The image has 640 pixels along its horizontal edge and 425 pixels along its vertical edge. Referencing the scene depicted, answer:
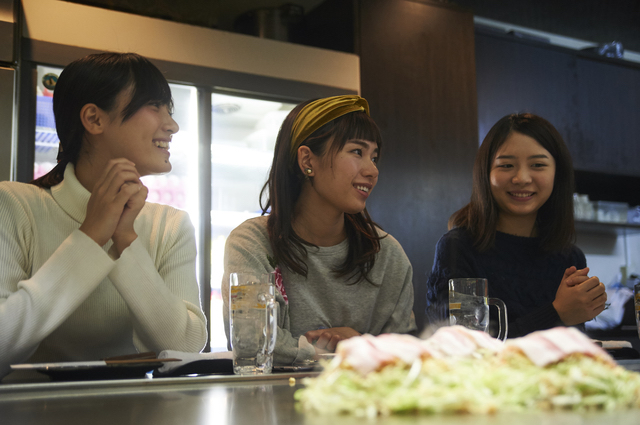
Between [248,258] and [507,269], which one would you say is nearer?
[248,258]

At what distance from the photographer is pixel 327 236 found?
1586 mm

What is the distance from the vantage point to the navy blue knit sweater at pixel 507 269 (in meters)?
1.63

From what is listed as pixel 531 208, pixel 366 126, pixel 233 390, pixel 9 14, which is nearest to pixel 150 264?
pixel 233 390

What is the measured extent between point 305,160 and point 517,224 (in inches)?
28.1

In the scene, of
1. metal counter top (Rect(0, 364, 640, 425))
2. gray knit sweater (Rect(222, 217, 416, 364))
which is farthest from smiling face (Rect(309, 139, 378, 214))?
metal counter top (Rect(0, 364, 640, 425))

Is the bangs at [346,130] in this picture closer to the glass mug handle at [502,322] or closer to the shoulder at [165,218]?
the shoulder at [165,218]

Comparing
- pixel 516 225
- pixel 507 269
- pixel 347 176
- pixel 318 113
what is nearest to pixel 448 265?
pixel 507 269

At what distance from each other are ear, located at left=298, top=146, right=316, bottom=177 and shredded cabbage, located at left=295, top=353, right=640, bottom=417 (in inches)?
45.8

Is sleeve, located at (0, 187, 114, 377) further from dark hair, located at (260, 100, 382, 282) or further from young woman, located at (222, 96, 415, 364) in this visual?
dark hair, located at (260, 100, 382, 282)

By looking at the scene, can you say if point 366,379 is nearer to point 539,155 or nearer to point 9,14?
point 539,155

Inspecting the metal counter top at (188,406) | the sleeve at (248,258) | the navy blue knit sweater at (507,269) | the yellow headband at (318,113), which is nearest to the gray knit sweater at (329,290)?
the sleeve at (248,258)

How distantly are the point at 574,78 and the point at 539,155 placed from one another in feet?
6.60

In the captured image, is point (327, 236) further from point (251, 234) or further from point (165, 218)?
point (165, 218)

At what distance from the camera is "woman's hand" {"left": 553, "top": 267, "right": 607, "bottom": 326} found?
4.30 ft
